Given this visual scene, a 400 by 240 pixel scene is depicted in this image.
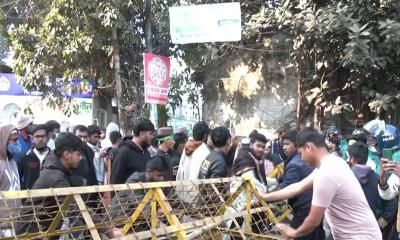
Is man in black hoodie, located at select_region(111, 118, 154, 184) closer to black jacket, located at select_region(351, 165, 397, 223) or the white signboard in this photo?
black jacket, located at select_region(351, 165, 397, 223)

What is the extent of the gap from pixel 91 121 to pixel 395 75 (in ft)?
24.8

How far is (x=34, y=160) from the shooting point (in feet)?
15.4

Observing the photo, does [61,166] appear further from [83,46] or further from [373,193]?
[83,46]

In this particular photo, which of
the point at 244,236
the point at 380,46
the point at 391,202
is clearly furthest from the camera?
the point at 380,46

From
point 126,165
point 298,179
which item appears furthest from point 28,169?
point 298,179

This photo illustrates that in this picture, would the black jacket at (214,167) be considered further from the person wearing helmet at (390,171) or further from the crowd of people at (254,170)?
the person wearing helmet at (390,171)

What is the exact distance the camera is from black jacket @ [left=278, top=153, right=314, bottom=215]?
12.8 feet

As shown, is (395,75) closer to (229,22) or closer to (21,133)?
(229,22)

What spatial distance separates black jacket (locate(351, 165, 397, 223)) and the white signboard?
4562 millimetres

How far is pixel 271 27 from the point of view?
30.8 feet

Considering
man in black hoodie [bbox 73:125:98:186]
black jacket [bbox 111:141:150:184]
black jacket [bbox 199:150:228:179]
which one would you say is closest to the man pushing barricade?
black jacket [bbox 199:150:228:179]

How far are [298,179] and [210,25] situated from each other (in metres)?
4.76

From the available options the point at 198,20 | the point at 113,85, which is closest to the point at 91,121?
the point at 113,85

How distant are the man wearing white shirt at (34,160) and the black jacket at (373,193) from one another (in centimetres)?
295
